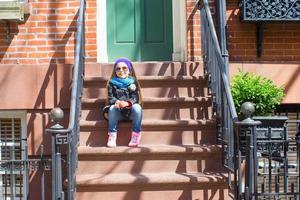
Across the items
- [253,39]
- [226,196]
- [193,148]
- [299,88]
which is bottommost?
[226,196]

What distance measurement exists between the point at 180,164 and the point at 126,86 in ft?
3.56

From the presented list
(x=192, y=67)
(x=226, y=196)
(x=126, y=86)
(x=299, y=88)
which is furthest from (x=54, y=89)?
(x=299, y=88)

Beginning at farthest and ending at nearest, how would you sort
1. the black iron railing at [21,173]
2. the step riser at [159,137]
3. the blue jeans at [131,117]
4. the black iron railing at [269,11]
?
1. the black iron railing at [269,11]
2. the step riser at [159,137]
3. the blue jeans at [131,117]
4. the black iron railing at [21,173]

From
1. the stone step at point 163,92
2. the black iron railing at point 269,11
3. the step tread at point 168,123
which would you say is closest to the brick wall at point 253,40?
the black iron railing at point 269,11

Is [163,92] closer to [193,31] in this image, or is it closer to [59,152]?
[193,31]

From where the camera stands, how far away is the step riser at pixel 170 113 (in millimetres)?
6293

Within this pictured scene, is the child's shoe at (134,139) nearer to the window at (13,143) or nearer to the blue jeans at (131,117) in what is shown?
the blue jeans at (131,117)

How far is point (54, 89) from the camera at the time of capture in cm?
660

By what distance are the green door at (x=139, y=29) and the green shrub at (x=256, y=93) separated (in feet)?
4.92

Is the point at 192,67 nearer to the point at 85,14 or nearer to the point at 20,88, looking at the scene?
A: the point at 85,14

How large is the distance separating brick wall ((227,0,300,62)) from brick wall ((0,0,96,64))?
2.00m

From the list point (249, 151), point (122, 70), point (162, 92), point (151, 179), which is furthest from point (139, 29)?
point (249, 151)

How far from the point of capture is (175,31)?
7383mm

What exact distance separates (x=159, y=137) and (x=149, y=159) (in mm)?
428
